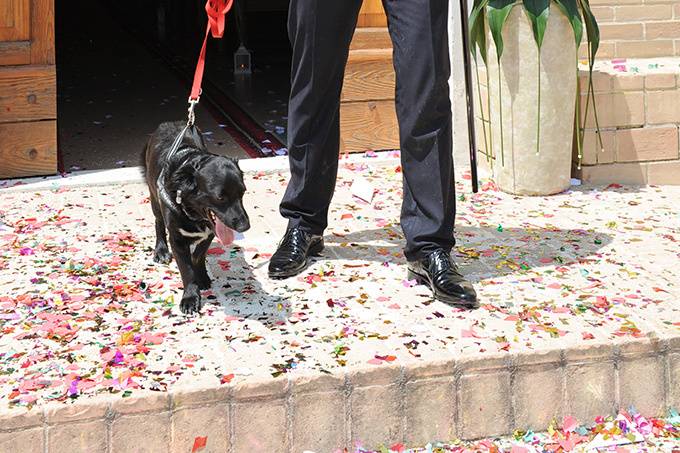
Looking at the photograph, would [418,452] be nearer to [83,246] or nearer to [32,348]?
[32,348]

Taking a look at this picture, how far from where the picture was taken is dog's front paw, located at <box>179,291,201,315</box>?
3.05m

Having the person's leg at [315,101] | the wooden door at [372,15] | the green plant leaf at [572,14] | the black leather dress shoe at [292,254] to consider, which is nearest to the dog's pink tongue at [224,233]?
the black leather dress shoe at [292,254]

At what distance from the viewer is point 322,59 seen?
331 centimetres

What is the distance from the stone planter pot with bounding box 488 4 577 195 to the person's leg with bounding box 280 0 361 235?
3.97 feet

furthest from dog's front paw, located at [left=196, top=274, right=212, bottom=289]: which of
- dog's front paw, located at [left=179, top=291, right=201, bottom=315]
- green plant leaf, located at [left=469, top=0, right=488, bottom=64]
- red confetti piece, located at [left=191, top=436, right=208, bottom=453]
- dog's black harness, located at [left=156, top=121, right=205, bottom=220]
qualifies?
green plant leaf, located at [left=469, top=0, right=488, bottom=64]

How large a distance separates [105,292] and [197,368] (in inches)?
28.2

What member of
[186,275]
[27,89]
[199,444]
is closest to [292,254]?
[186,275]

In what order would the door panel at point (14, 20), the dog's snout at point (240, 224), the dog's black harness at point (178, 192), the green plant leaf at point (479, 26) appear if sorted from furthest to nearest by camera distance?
the door panel at point (14, 20), the green plant leaf at point (479, 26), the dog's black harness at point (178, 192), the dog's snout at point (240, 224)

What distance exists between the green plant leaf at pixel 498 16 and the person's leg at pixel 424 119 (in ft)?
3.93

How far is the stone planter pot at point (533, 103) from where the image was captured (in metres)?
4.35

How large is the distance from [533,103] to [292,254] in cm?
150

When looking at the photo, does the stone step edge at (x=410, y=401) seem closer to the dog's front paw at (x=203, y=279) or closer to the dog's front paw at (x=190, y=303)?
the dog's front paw at (x=190, y=303)

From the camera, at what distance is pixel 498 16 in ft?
14.2

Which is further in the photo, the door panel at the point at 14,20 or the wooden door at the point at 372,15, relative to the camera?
the wooden door at the point at 372,15
